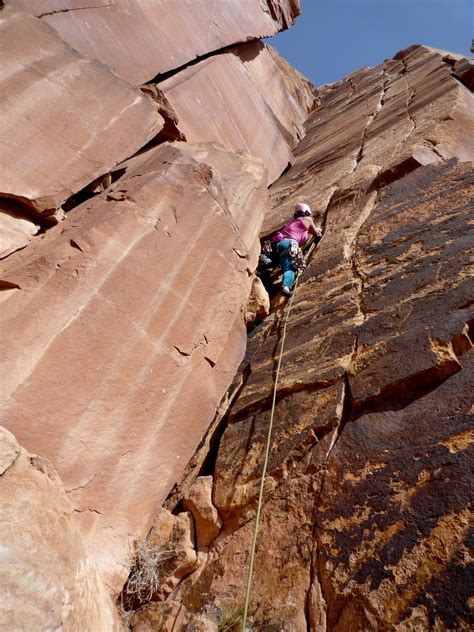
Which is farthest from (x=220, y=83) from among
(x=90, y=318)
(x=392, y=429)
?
(x=392, y=429)

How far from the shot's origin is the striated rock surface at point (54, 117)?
4.22 m

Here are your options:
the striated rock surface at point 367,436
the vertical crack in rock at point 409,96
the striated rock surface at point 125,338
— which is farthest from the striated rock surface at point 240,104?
the striated rock surface at point 367,436

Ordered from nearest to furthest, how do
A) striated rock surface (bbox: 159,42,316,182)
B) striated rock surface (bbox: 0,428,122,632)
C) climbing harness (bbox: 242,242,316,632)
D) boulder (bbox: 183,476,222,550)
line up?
striated rock surface (bbox: 0,428,122,632) → climbing harness (bbox: 242,242,316,632) → boulder (bbox: 183,476,222,550) → striated rock surface (bbox: 159,42,316,182)

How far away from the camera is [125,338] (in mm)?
3850

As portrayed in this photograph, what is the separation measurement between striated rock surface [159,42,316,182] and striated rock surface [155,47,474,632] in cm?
364

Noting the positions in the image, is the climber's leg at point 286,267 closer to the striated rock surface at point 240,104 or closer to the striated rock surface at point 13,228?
the striated rock surface at point 240,104

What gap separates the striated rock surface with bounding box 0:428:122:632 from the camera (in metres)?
2.18

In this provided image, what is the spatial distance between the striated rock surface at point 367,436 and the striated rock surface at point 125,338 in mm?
499

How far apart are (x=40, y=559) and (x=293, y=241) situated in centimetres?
466

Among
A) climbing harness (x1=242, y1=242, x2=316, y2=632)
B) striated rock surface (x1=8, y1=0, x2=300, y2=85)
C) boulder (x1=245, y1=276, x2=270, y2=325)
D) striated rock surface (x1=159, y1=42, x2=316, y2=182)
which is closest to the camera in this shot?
climbing harness (x1=242, y1=242, x2=316, y2=632)

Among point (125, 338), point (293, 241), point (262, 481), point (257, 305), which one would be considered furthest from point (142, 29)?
point (262, 481)

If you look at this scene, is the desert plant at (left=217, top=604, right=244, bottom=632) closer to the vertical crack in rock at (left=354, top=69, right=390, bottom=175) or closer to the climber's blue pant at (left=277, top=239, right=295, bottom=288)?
the climber's blue pant at (left=277, top=239, right=295, bottom=288)

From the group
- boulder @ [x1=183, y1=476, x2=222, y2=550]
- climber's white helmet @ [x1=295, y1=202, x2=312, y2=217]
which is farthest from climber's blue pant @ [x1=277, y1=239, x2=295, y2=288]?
boulder @ [x1=183, y1=476, x2=222, y2=550]

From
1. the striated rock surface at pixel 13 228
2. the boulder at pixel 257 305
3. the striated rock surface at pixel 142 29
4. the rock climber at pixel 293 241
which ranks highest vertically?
the striated rock surface at pixel 142 29
